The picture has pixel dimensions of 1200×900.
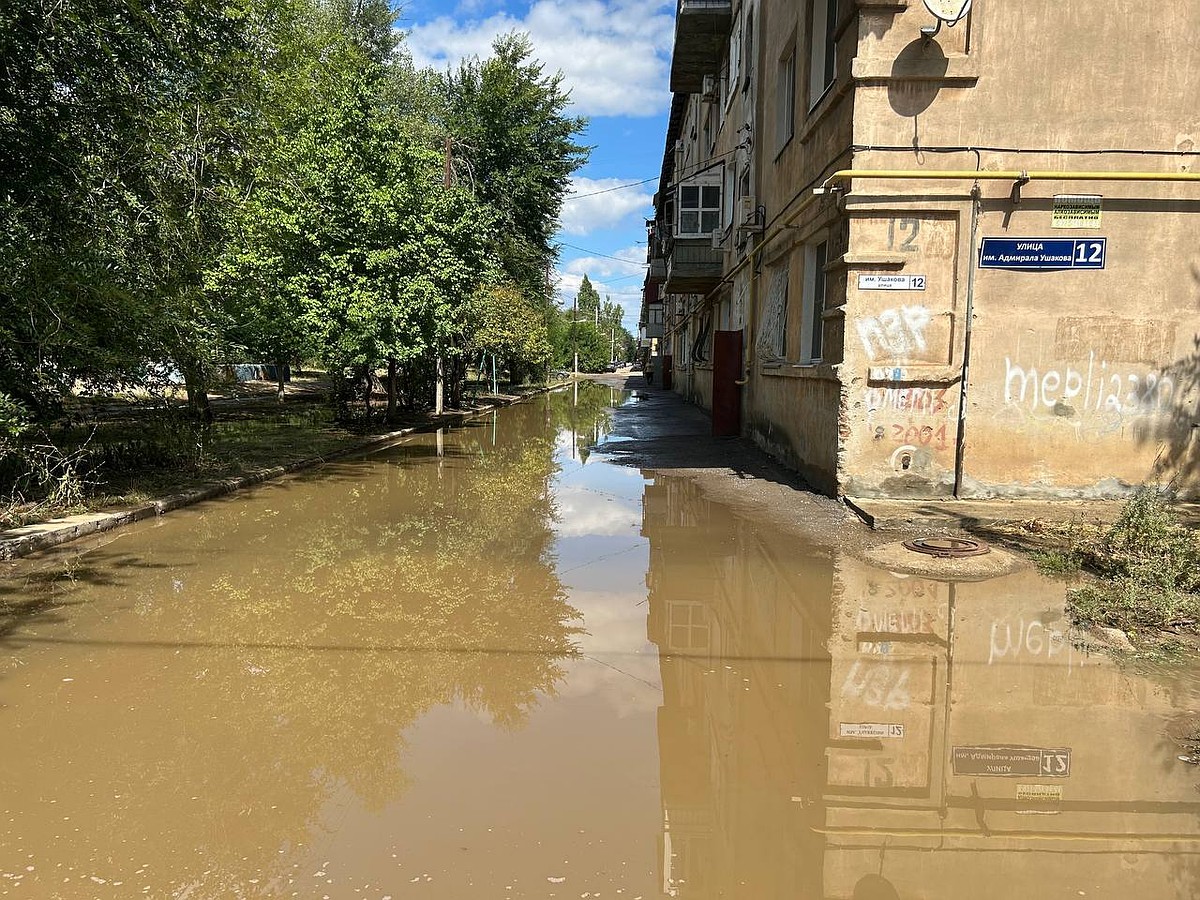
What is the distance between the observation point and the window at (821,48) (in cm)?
1045

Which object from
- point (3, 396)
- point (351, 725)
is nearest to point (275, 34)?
point (3, 396)

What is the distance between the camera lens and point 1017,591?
19.5 feet

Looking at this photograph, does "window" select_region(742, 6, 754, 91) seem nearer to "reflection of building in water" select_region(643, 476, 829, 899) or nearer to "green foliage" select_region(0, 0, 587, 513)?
"green foliage" select_region(0, 0, 587, 513)

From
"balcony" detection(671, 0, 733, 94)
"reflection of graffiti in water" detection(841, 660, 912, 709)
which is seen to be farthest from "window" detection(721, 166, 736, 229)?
"reflection of graffiti in water" detection(841, 660, 912, 709)

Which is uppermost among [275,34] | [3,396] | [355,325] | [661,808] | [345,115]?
[275,34]

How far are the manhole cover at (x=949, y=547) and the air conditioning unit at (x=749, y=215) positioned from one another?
868cm

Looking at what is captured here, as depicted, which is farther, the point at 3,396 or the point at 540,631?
the point at 3,396

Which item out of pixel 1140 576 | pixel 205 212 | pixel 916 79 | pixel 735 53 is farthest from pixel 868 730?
pixel 735 53

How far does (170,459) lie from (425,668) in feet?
27.3

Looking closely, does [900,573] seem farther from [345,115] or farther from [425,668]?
[345,115]

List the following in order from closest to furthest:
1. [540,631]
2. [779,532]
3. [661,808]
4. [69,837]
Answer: [69,837] → [661,808] → [540,631] → [779,532]

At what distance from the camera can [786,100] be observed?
42.2 ft

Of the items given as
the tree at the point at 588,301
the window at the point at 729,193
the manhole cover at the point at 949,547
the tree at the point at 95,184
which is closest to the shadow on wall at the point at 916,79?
the manhole cover at the point at 949,547

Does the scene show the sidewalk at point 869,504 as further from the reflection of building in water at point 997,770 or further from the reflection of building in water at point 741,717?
the reflection of building in water at point 997,770
